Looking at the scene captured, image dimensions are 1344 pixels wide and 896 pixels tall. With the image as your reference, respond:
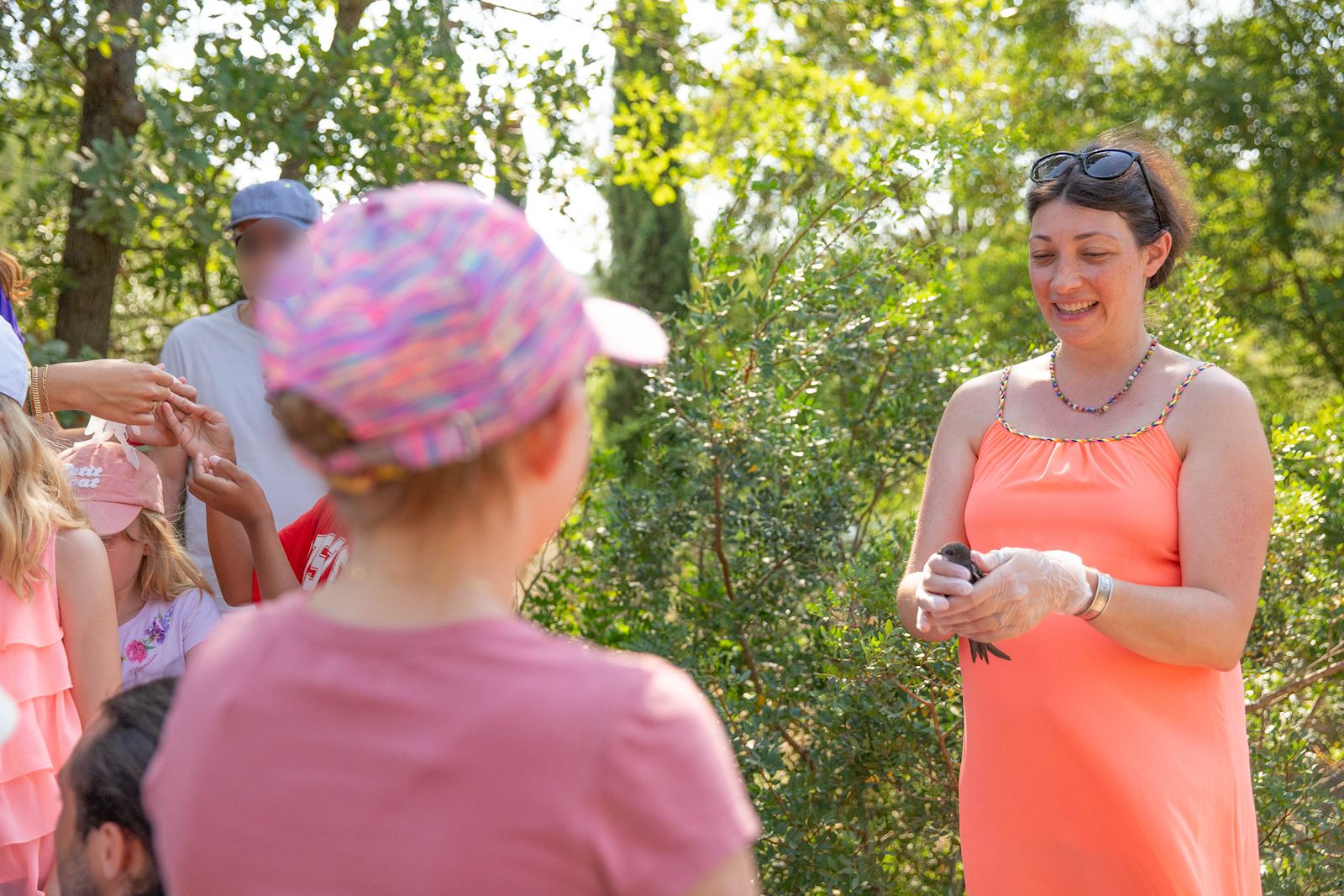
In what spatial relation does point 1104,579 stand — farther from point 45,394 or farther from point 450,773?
point 45,394

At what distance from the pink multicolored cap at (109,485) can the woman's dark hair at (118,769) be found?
3.76 feet

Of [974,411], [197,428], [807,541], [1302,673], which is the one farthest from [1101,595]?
[1302,673]

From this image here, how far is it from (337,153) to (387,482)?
397cm

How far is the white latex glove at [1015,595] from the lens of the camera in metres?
1.88

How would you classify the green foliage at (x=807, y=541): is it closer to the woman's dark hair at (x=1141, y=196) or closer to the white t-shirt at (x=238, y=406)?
the white t-shirt at (x=238, y=406)

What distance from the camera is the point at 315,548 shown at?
2.81 m

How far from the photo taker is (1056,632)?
2.16 metres

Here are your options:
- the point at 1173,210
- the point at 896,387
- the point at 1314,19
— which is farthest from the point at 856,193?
the point at 1314,19

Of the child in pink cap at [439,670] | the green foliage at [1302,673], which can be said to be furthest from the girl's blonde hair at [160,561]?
the green foliage at [1302,673]

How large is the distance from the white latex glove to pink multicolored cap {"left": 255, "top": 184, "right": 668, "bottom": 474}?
3.59ft

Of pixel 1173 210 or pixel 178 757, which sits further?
pixel 1173 210

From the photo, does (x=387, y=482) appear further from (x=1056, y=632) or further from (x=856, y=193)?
(x=856, y=193)

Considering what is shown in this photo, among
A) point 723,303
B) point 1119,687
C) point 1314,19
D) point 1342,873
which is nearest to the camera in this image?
point 1119,687

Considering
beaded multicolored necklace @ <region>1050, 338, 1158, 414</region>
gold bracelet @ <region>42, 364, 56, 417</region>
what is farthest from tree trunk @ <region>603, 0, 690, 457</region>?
beaded multicolored necklace @ <region>1050, 338, 1158, 414</region>
